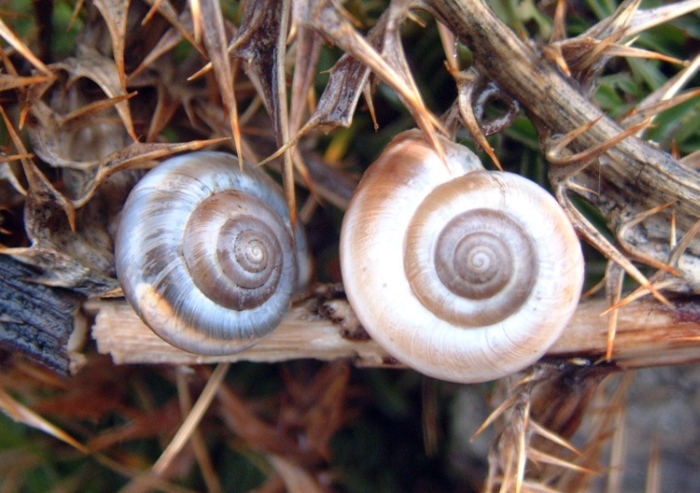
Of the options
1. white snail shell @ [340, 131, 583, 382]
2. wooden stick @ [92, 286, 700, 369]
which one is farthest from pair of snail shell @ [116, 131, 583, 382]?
wooden stick @ [92, 286, 700, 369]

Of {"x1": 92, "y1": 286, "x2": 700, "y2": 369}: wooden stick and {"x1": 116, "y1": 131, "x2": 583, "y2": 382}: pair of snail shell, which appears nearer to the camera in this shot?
{"x1": 116, "y1": 131, "x2": 583, "y2": 382}: pair of snail shell

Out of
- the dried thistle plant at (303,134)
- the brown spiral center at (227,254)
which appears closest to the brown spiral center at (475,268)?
the dried thistle plant at (303,134)

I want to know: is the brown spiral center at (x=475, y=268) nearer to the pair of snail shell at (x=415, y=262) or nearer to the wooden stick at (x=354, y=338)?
the pair of snail shell at (x=415, y=262)

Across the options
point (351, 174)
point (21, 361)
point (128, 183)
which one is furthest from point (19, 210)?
point (351, 174)

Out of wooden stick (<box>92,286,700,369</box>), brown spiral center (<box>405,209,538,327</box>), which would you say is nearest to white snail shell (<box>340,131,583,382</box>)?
brown spiral center (<box>405,209,538,327</box>)

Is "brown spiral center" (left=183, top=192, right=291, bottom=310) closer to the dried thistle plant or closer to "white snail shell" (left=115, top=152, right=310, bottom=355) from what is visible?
"white snail shell" (left=115, top=152, right=310, bottom=355)

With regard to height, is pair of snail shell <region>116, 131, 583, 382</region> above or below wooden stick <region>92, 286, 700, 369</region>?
above

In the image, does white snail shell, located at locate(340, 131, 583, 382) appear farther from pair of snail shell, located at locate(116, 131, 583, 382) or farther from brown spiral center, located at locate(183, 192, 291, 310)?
brown spiral center, located at locate(183, 192, 291, 310)

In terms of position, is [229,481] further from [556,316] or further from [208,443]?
[556,316]
